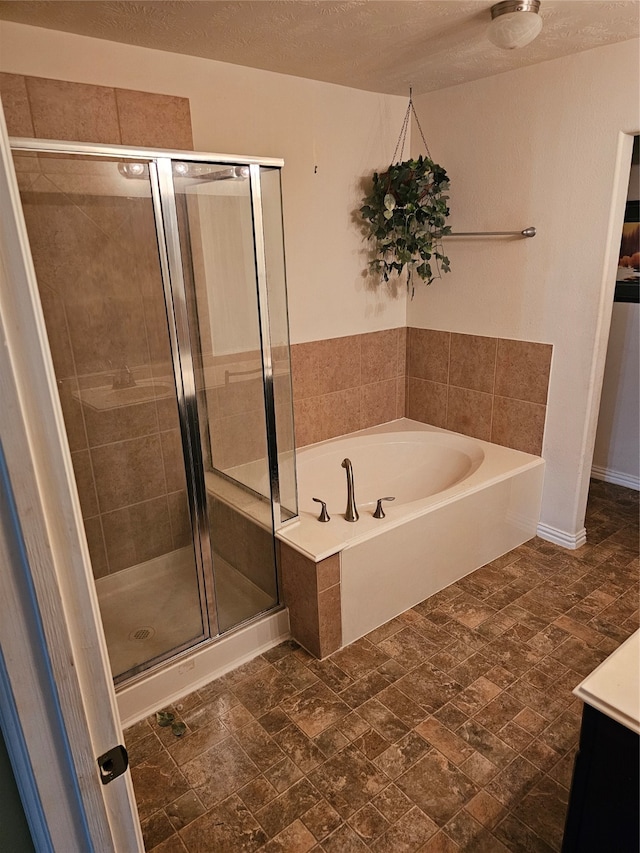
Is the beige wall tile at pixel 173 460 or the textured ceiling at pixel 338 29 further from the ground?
the textured ceiling at pixel 338 29

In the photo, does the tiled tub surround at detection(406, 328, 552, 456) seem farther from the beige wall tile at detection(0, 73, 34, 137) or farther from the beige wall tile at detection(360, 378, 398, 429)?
the beige wall tile at detection(0, 73, 34, 137)

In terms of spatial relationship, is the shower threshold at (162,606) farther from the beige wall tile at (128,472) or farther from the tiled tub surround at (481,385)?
the tiled tub surround at (481,385)

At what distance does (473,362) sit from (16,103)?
8.16ft

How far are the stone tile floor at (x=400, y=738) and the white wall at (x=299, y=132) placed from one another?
170 cm

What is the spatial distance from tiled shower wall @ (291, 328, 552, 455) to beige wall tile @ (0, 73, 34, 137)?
157cm

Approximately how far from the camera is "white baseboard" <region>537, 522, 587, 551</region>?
301 centimetres

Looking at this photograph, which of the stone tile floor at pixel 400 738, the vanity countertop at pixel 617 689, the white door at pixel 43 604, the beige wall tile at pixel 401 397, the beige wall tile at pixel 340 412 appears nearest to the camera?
the white door at pixel 43 604

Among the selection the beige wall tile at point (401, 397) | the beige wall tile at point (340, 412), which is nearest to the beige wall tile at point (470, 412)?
the beige wall tile at point (401, 397)

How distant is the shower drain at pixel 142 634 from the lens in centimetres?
229

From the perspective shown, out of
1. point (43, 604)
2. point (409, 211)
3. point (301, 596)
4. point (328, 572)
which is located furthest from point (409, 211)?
point (43, 604)

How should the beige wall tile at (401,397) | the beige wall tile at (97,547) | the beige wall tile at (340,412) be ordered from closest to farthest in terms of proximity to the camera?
the beige wall tile at (97,547)
the beige wall tile at (340,412)
the beige wall tile at (401,397)

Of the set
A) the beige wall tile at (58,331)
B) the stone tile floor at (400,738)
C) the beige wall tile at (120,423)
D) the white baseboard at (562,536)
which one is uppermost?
the beige wall tile at (58,331)

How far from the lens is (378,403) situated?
11.8 feet

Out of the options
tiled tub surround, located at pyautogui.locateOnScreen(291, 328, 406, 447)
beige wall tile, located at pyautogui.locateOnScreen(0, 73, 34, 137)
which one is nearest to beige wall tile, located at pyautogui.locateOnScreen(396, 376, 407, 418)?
tiled tub surround, located at pyautogui.locateOnScreen(291, 328, 406, 447)
